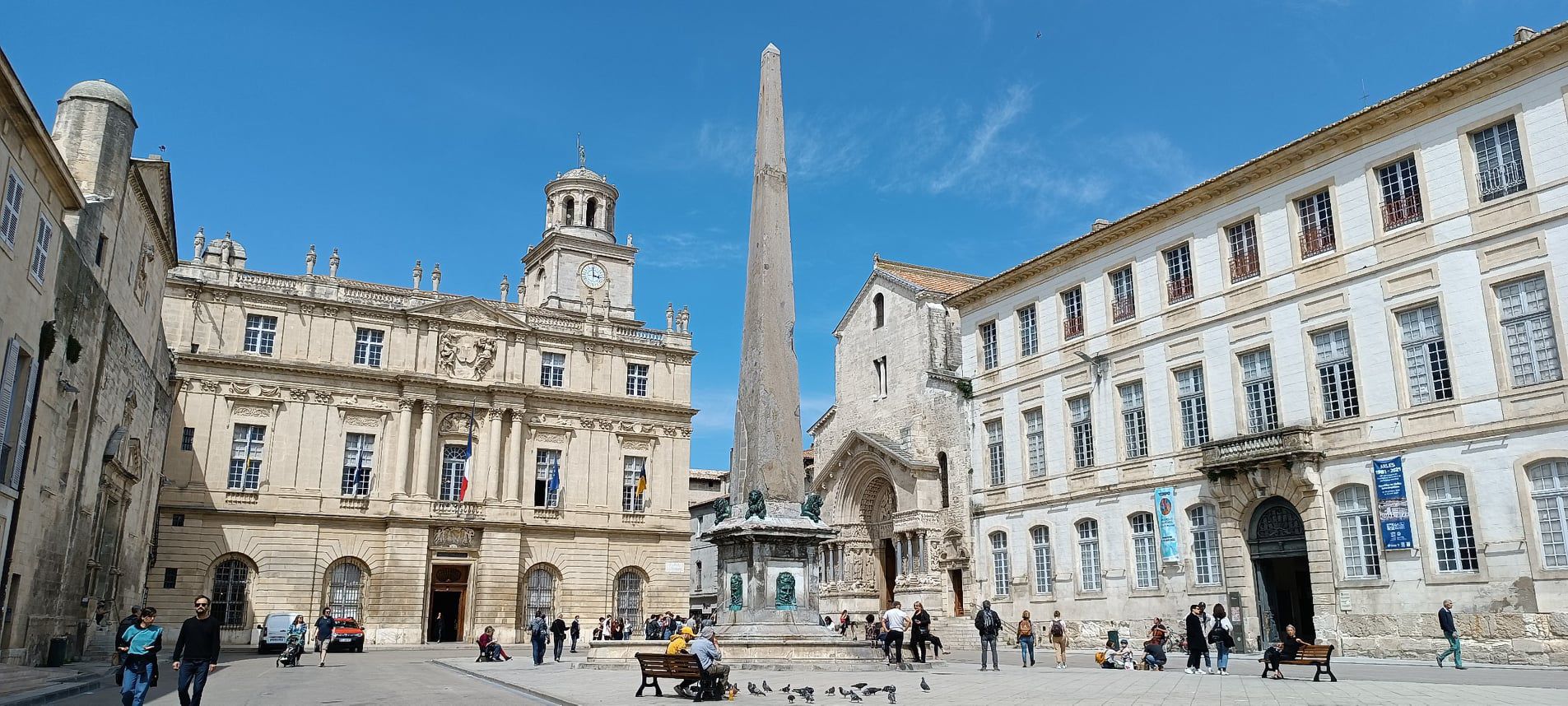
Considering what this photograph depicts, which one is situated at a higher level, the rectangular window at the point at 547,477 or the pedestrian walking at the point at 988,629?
the rectangular window at the point at 547,477

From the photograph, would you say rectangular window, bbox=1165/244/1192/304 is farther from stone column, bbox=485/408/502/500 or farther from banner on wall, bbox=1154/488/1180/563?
stone column, bbox=485/408/502/500

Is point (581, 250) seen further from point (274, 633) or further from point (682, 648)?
point (682, 648)

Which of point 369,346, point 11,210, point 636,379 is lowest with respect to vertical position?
point 11,210

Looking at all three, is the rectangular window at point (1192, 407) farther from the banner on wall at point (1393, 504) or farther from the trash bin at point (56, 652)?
the trash bin at point (56, 652)

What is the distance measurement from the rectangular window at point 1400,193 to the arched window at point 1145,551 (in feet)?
26.8

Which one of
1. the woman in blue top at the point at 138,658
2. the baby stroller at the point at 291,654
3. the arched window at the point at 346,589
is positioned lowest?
the baby stroller at the point at 291,654

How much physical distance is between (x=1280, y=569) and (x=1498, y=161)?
9.20 meters

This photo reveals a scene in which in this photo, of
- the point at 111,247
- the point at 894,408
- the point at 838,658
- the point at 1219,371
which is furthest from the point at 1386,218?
the point at 111,247

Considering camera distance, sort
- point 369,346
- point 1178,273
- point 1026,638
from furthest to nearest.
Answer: point 369,346 < point 1178,273 < point 1026,638

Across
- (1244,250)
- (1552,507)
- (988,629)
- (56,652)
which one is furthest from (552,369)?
(1552,507)

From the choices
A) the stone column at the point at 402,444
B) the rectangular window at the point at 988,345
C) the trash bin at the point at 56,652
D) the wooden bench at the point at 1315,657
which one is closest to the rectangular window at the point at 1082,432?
the rectangular window at the point at 988,345

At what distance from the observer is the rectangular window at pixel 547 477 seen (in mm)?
37438

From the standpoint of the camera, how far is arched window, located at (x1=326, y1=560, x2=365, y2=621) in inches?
1356

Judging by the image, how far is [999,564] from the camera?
2886cm
